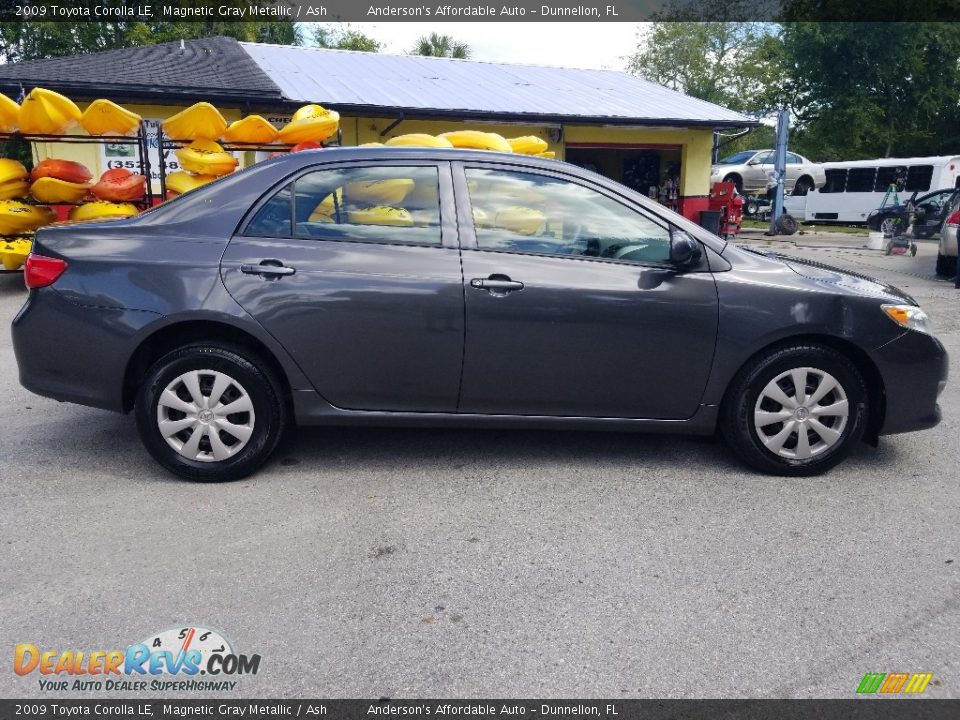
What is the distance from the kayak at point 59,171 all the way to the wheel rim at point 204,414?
7.56 m

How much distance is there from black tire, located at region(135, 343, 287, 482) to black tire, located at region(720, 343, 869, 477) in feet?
7.71

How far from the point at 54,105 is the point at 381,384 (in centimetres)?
797

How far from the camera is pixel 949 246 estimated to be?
12773 millimetres

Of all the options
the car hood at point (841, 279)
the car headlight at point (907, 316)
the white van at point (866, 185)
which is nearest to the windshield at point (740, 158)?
the white van at point (866, 185)

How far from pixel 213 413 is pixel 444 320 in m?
1.23

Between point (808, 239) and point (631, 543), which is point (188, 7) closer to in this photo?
point (808, 239)

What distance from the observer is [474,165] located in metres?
A: 4.07

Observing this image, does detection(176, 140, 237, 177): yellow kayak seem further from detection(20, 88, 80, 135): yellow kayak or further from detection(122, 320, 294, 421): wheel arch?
detection(122, 320, 294, 421): wheel arch

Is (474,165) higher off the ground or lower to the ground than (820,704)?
higher

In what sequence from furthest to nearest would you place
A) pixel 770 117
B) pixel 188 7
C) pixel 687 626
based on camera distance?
pixel 770 117
pixel 188 7
pixel 687 626

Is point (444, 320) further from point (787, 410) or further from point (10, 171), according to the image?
point (10, 171)

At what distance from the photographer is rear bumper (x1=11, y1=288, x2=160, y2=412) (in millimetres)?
3865

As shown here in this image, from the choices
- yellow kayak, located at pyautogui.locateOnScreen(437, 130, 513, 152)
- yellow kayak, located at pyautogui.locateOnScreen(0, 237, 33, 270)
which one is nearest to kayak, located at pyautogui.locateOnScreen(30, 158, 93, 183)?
yellow kayak, located at pyautogui.locateOnScreen(0, 237, 33, 270)

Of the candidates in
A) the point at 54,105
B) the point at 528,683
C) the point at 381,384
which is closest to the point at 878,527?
the point at 528,683
